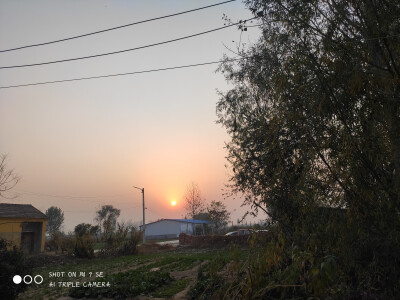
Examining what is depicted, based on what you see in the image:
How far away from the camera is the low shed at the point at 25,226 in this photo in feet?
92.9

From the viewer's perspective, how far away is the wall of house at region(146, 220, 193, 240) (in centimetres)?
6425

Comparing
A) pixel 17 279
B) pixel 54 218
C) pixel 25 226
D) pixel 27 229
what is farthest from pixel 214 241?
pixel 54 218

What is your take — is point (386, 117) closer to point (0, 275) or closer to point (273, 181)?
point (273, 181)

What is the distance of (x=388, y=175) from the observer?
504cm

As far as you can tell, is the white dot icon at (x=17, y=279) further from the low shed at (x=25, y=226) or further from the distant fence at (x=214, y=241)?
the low shed at (x=25, y=226)

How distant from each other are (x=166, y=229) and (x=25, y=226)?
38469mm

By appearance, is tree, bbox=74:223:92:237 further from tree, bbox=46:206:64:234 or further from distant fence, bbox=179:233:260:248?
tree, bbox=46:206:64:234

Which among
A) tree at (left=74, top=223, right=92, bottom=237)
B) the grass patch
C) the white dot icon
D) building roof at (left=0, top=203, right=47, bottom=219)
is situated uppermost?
building roof at (left=0, top=203, right=47, bottom=219)

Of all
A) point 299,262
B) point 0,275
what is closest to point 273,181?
point 299,262

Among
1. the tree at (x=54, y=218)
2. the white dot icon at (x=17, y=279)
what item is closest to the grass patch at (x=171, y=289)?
the white dot icon at (x=17, y=279)

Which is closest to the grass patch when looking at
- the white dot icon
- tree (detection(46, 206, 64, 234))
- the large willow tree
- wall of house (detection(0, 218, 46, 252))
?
the white dot icon

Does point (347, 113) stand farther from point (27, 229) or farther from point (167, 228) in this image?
point (167, 228)

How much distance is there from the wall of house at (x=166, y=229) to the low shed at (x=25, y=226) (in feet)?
114

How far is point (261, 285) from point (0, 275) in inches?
230
